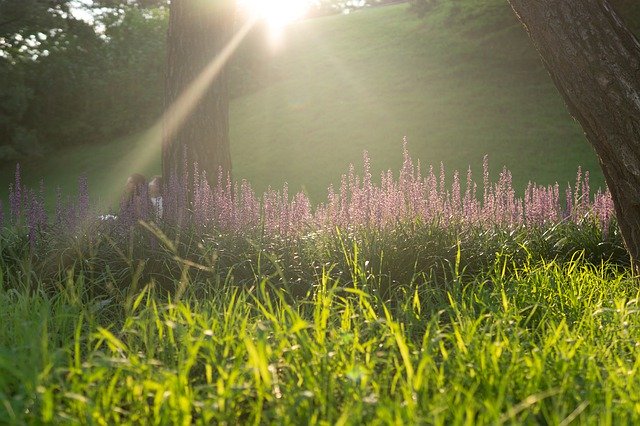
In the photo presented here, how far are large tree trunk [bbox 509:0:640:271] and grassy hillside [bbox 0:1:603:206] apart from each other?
1045cm

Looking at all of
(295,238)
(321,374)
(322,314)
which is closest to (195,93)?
(295,238)

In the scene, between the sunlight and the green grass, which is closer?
the green grass

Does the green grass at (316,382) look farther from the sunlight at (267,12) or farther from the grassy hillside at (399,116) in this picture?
the sunlight at (267,12)

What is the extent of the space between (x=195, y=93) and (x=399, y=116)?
1283 cm

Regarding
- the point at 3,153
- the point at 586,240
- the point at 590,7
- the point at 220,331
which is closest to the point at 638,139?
the point at 590,7

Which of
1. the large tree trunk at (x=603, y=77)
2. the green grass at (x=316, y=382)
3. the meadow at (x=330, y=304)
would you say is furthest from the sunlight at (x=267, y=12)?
the green grass at (x=316, y=382)

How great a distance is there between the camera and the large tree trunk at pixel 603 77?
4.89 m

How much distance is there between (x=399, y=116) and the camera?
67.9 ft

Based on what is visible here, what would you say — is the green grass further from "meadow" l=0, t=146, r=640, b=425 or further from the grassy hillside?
the grassy hillside

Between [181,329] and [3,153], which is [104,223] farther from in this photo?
[3,153]

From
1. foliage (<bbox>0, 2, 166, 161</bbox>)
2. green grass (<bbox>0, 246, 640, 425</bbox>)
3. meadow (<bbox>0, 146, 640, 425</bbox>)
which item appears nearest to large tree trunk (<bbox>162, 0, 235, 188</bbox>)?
meadow (<bbox>0, 146, 640, 425</bbox>)

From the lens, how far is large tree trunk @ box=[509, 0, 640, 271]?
4887mm

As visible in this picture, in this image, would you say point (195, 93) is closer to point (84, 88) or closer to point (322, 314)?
point (322, 314)

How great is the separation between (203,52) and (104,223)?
103 inches
